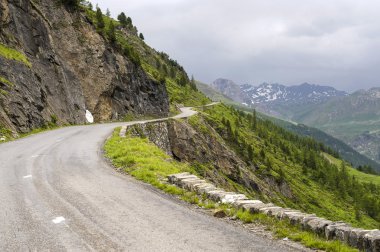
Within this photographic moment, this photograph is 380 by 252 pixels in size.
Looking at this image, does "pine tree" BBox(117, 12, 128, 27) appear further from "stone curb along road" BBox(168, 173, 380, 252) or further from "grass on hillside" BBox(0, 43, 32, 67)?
"stone curb along road" BBox(168, 173, 380, 252)

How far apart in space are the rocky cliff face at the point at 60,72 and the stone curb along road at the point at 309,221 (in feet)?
96.1

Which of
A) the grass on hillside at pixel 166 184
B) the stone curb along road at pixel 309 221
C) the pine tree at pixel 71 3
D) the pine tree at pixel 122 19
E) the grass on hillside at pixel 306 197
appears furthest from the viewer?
the pine tree at pixel 122 19

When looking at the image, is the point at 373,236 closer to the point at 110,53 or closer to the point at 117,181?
the point at 117,181

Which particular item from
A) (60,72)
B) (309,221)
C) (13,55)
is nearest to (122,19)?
(60,72)

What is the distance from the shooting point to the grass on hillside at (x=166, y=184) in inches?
455

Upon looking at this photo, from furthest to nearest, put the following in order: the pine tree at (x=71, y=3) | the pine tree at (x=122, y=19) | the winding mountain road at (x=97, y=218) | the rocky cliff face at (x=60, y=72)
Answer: the pine tree at (x=122, y=19), the pine tree at (x=71, y=3), the rocky cliff face at (x=60, y=72), the winding mountain road at (x=97, y=218)

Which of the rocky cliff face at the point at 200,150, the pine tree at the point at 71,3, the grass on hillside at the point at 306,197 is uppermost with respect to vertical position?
the pine tree at the point at 71,3

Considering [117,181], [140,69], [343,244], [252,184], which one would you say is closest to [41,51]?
[140,69]

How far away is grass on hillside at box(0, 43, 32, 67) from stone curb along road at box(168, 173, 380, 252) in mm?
38149

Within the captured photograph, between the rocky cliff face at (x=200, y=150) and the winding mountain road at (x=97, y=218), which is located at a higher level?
the winding mountain road at (x=97, y=218)

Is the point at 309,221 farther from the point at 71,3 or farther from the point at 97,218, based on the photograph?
the point at 71,3

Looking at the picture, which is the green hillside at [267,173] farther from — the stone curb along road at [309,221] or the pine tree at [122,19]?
the stone curb along road at [309,221]

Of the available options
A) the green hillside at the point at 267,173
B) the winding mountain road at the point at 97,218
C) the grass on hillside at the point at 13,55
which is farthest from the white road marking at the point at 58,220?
the green hillside at the point at 267,173

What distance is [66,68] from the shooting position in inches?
2606
